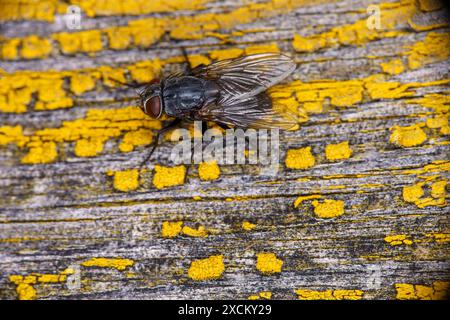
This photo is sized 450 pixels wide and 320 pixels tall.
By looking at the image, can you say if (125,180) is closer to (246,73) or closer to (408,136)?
(246,73)

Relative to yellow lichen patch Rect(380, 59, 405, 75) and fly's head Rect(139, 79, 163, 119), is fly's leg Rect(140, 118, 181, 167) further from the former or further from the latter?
yellow lichen patch Rect(380, 59, 405, 75)

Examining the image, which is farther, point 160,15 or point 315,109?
point 160,15

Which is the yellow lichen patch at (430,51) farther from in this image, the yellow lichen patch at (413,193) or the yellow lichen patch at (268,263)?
the yellow lichen patch at (268,263)

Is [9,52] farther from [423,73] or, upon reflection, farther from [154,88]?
[423,73]

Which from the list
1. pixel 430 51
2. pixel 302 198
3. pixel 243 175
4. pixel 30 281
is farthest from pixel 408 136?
pixel 30 281

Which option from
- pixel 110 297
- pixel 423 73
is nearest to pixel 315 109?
pixel 423 73

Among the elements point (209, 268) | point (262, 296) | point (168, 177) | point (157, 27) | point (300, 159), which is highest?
point (157, 27)

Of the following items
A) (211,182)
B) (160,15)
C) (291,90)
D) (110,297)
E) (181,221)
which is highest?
(160,15)
